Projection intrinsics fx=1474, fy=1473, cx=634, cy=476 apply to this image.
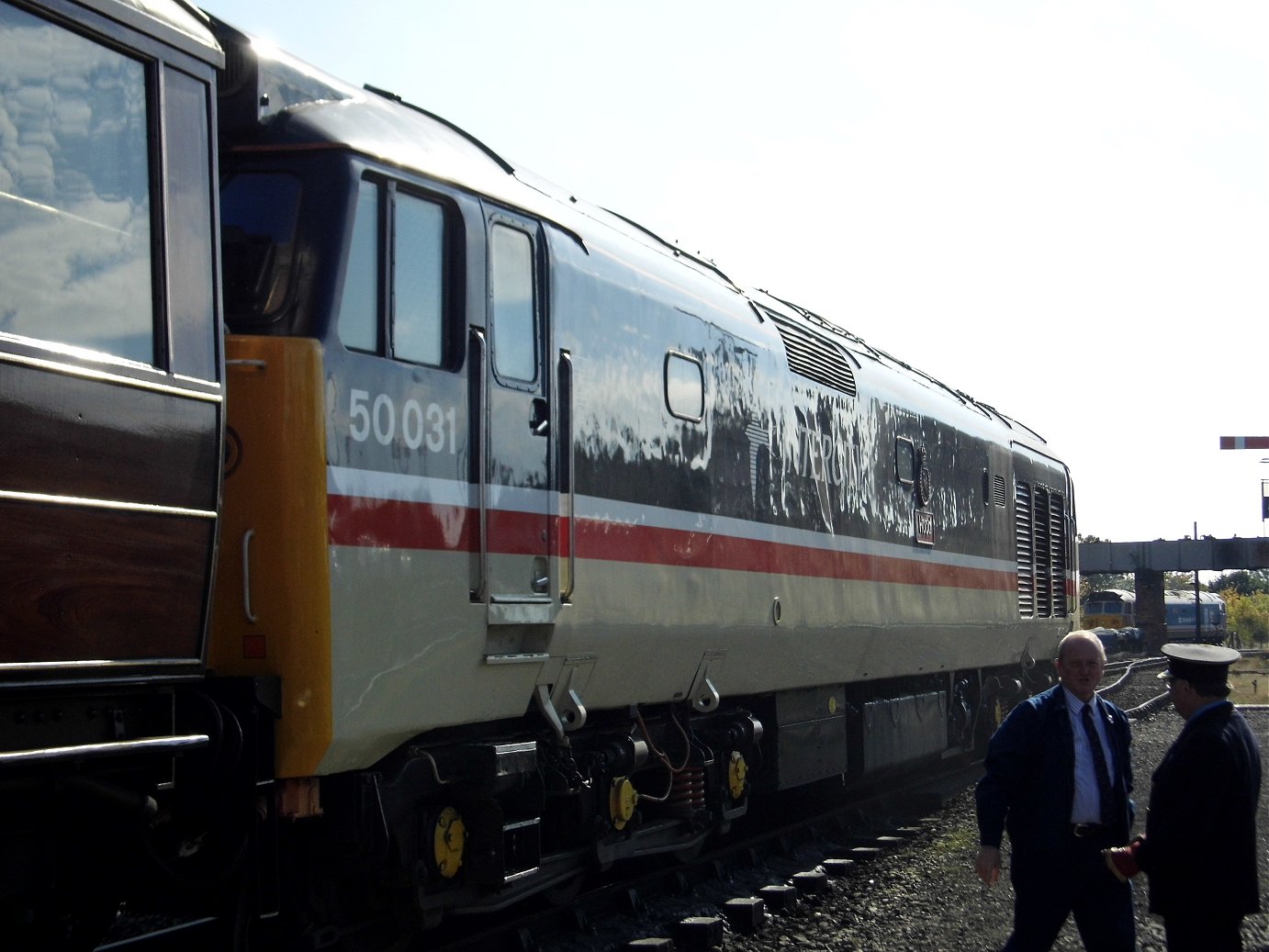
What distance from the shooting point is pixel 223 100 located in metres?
5.58

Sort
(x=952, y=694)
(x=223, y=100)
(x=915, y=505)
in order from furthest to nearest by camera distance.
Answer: (x=952, y=694)
(x=915, y=505)
(x=223, y=100)

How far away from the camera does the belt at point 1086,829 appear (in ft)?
17.4

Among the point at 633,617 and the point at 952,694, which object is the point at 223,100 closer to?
the point at 633,617

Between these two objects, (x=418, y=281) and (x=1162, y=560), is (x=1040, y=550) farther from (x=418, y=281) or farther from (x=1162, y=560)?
(x=1162, y=560)

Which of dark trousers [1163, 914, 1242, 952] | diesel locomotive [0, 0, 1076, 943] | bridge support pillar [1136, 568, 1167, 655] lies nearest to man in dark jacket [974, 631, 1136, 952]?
dark trousers [1163, 914, 1242, 952]


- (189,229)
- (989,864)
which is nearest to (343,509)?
(189,229)

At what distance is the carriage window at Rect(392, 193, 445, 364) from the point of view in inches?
228

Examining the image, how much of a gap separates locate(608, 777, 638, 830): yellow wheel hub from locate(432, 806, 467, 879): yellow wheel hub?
1.37 meters

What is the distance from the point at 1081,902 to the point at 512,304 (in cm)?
335

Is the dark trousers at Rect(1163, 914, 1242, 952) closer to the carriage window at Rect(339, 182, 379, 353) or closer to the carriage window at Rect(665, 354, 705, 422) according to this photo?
the carriage window at Rect(339, 182, 379, 353)

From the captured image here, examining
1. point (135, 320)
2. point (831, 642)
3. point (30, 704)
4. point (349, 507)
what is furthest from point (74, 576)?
point (831, 642)

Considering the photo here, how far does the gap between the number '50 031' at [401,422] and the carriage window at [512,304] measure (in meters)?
0.49

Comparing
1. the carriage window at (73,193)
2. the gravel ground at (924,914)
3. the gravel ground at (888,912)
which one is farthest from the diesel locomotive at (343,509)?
the gravel ground at (924,914)

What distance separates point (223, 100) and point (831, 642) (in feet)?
20.0
